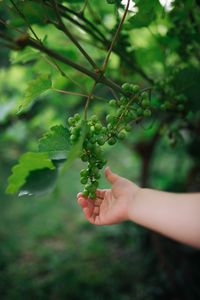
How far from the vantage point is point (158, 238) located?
3402 millimetres

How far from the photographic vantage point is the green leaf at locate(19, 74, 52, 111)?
105 cm

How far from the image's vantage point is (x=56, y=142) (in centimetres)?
96

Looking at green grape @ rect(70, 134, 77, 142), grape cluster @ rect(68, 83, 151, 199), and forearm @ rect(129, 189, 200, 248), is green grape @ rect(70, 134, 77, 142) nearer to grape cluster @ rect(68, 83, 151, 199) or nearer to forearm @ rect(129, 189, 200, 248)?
grape cluster @ rect(68, 83, 151, 199)

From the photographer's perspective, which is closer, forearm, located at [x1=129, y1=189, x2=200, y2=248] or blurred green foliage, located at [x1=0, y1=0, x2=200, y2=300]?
forearm, located at [x1=129, y1=189, x2=200, y2=248]

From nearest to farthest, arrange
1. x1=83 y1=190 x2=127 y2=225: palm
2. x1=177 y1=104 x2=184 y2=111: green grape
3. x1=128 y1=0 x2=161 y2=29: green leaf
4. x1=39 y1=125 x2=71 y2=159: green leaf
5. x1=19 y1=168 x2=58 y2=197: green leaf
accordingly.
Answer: x1=19 y1=168 x2=58 y2=197: green leaf < x1=39 y1=125 x2=71 y2=159: green leaf < x1=83 y1=190 x2=127 y2=225: palm < x1=128 y1=0 x2=161 y2=29: green leaf < x1=177 y1=104 x2=184 y2=111: green grape

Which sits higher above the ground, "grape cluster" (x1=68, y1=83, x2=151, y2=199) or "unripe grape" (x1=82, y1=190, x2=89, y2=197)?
"grape cluster" (x1=68, y1=83, x2=151, y2=199)

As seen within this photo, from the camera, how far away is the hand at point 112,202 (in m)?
1.03

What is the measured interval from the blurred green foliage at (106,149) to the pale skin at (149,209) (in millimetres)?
222

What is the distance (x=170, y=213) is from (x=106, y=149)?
335cm

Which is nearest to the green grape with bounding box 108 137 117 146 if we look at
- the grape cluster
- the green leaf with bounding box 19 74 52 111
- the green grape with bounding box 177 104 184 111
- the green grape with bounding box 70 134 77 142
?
the grape cluster

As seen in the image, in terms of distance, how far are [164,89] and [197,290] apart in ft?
8.41

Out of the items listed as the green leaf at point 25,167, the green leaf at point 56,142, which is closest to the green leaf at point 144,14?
the green leaf at point 56,142

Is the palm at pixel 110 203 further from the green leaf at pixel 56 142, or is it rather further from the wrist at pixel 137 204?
the green leaf at pixel 56 142

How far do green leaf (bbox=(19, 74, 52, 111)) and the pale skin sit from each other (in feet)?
0.88
